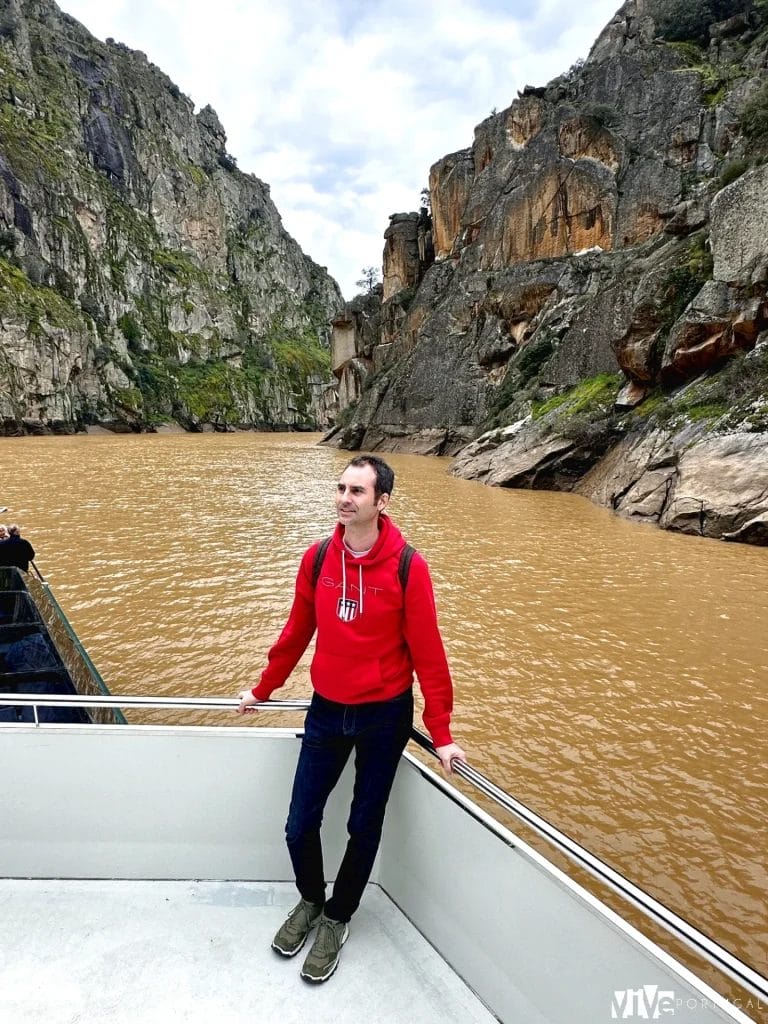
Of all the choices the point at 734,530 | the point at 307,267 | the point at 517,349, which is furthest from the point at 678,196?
the point at 307,267

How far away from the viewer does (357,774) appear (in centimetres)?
223

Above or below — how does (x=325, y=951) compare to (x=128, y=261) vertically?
below

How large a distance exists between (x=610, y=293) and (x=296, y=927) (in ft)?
76.7

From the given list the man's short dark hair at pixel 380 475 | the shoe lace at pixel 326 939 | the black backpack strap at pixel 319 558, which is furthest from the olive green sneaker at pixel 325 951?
the man's short dark hair at pixel 380 475

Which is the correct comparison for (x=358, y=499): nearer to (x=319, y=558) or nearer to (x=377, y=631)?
(x=319, y=558)

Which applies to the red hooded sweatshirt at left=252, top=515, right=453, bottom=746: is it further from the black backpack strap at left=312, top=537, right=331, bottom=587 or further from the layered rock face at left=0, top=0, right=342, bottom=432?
the layered rock face at left=0, top=0, right=342, bottom=432

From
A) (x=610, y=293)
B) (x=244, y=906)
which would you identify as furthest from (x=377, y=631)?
(x=610, y=293)

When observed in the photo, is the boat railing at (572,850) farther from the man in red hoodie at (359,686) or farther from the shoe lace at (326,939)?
the shoe lace at (326,939)

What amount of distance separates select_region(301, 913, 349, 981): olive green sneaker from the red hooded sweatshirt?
87 centimetres

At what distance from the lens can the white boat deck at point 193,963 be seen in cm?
198

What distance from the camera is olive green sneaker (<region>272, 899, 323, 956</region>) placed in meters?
2.19

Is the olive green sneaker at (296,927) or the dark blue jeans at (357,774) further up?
the dark blue jeans at (357,774)

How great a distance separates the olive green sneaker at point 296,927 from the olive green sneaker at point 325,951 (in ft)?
0.14

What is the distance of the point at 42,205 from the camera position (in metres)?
57.3
